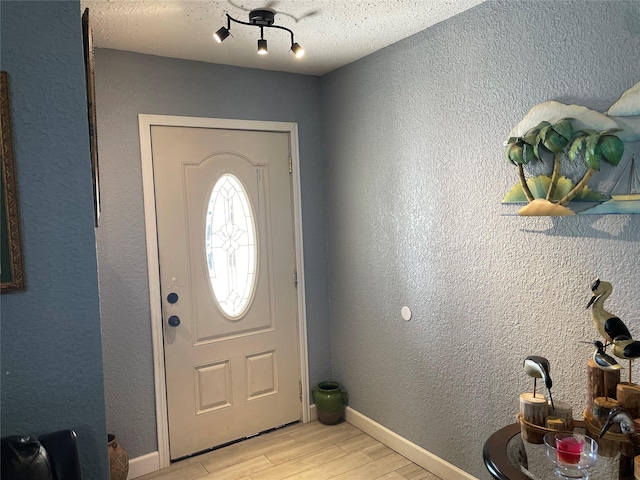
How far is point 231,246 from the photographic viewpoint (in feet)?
10.1

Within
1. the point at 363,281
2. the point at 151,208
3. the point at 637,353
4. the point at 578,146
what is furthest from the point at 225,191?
the point at 637,353

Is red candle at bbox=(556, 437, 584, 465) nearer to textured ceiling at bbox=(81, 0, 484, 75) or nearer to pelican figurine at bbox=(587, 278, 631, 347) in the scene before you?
pelican figurine at bbox=(587, 278, 631, 347)

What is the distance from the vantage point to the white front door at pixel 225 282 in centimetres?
289

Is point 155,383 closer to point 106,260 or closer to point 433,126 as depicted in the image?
point 106,260

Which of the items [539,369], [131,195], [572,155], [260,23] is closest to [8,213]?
[131,195]

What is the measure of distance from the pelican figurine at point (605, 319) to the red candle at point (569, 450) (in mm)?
351

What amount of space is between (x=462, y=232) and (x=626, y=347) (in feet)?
3.28

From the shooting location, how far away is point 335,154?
10.7ft

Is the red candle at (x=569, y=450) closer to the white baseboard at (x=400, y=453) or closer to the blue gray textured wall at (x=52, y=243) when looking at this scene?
the white baseboard at (x=400, y=453)

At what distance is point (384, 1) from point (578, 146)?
1.05 m

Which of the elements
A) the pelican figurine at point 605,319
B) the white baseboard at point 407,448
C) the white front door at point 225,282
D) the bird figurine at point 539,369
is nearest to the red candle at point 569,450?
the bird figurine at point 539,369

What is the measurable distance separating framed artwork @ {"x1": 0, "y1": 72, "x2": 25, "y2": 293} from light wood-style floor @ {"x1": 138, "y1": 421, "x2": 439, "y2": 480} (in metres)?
1.74

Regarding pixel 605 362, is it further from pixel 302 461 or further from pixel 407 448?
pixel 302 461

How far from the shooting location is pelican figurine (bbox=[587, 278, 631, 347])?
1606mm
